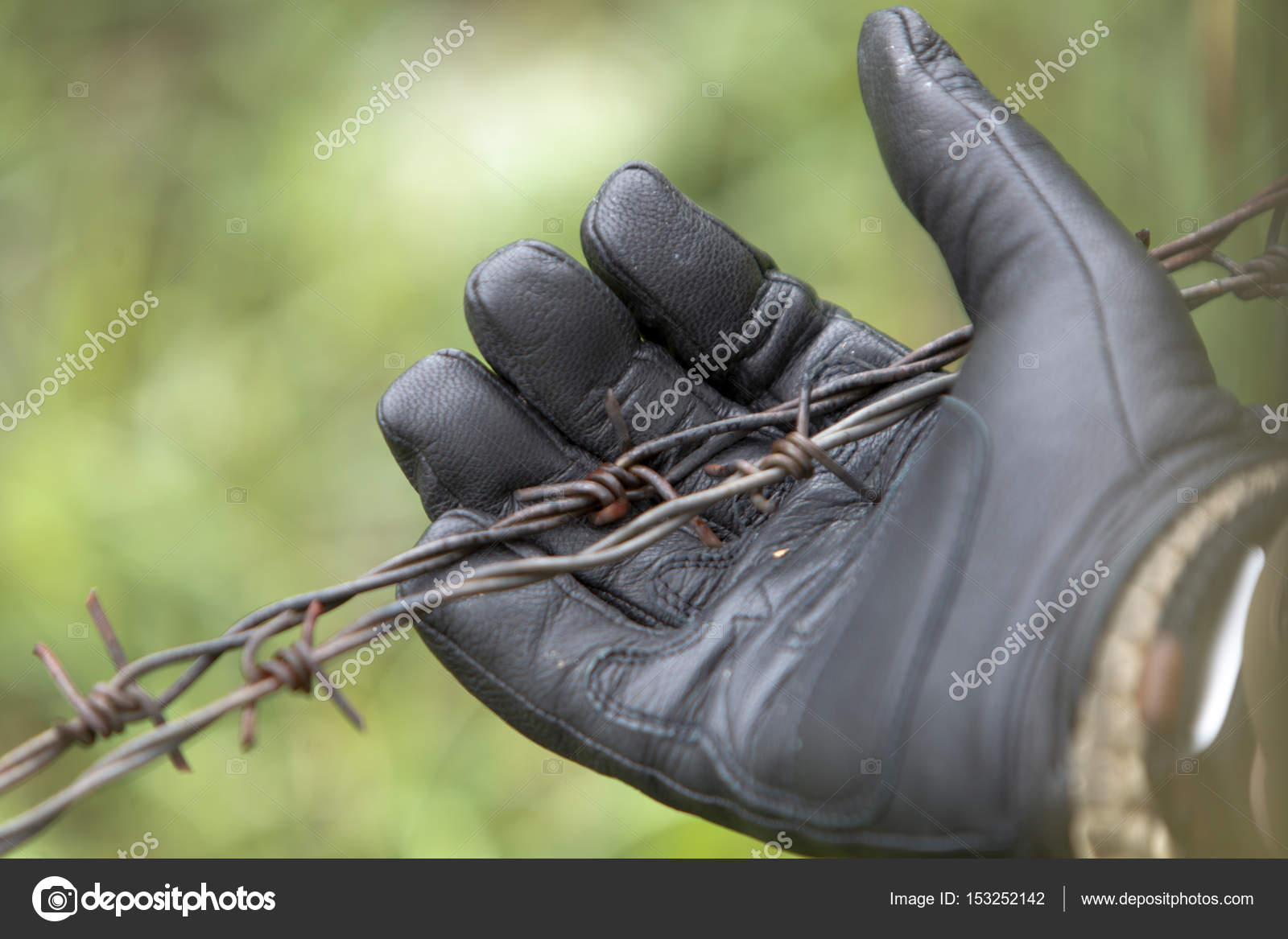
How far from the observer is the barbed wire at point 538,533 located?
0.77 m

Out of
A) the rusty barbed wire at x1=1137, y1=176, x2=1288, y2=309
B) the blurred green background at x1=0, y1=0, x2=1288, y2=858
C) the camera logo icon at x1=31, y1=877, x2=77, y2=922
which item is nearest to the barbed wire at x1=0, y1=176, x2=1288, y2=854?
the rusty barbed wire at x1=1137, y1=176, x2=1288, y2=309

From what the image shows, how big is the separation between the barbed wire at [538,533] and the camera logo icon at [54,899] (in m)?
0.22

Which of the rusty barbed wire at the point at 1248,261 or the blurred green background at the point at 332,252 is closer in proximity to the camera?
the rusty barbed wire at the point at 1248,261

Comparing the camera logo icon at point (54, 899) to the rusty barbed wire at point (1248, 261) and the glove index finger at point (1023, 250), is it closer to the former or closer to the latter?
the glove index finger at point (1023, 250)

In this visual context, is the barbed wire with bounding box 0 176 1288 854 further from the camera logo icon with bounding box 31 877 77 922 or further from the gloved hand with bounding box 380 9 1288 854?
the camera logo icon with bounding box 31 877 77 922

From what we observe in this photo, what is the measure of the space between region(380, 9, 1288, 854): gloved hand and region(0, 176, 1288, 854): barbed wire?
55 millimetres

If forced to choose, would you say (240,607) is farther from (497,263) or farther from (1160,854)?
(1160,854)

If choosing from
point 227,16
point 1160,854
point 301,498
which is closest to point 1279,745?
point 1160,854

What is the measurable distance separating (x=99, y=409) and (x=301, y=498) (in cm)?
57

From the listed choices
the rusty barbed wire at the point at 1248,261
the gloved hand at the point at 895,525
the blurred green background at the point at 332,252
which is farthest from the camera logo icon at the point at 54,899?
the rusty barbed wire at the point at 1248,261

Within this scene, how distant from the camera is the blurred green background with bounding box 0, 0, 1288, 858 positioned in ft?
7.05

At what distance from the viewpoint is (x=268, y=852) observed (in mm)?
2133

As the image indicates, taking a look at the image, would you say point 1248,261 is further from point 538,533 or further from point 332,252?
point 332,252

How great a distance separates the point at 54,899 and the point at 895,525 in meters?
1.04
